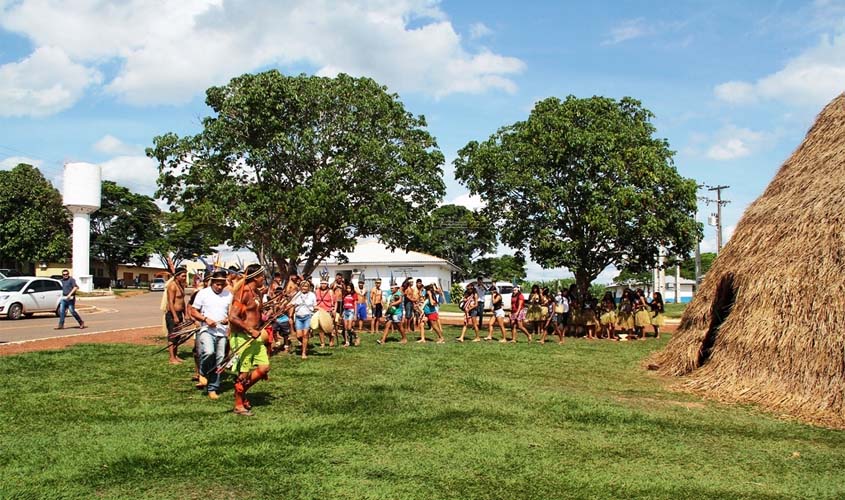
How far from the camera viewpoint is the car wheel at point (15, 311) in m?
23.0

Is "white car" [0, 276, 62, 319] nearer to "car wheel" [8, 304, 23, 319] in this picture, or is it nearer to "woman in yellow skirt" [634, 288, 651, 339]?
"car wheel" [8, 304, 23, 319]

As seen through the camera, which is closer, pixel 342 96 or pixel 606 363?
pixel 606 363

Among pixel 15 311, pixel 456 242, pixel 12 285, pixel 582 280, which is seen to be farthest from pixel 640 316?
pixel 456 242

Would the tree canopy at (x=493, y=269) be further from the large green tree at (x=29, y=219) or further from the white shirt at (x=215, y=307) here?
the white shirt at (x=215, y=307)

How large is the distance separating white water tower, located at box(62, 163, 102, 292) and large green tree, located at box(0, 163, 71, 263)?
37.2 feet

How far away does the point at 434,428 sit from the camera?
776 cm

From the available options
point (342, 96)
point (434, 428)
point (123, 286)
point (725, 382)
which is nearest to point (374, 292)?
point (342, 96)

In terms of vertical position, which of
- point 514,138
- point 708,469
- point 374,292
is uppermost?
point 514,138

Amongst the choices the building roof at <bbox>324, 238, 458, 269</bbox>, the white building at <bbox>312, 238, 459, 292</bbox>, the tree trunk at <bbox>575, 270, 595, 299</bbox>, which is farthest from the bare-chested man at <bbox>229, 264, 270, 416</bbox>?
the white building at <bbox>312, 238, 459, 292</bbox>

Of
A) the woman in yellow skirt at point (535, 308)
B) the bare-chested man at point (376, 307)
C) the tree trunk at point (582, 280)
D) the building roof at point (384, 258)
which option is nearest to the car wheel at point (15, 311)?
the bare-chested man at point (376, 307)

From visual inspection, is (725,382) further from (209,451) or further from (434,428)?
(209,451)

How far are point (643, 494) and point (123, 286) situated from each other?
64.3 meters

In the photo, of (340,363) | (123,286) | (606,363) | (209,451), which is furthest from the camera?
(123,286)

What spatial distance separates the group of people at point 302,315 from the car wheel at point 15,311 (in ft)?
35.5
